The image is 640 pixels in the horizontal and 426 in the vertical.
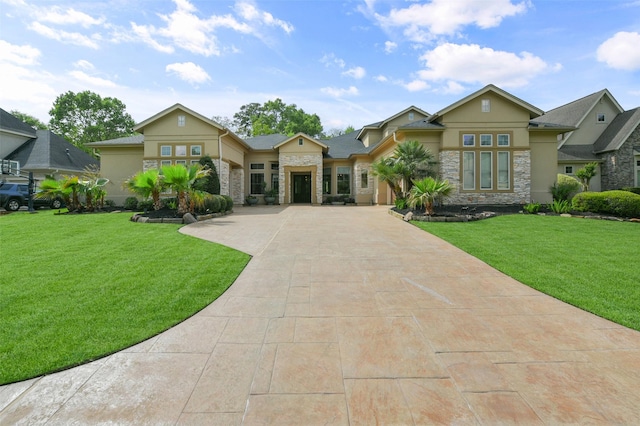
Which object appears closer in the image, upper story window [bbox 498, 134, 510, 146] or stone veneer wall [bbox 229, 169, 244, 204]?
upper story window [bbox 498, 134, 510, 146]

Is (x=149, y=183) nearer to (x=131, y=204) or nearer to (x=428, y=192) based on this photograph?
(x=131, y=204)

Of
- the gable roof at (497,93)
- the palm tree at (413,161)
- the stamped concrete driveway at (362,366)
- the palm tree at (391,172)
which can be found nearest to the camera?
the stamped concrete driveway at (362,366)

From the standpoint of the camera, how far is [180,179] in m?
12.1

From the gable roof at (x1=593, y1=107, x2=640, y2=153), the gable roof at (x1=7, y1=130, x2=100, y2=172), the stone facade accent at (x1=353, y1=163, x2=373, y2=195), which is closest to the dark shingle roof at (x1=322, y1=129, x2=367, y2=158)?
the stone facade accent at (x1=353, y1=163, x2=373, y2=195)

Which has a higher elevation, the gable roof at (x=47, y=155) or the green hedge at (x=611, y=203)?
the gable roof at (x=47, y=155)

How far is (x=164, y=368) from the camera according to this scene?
2768 mm

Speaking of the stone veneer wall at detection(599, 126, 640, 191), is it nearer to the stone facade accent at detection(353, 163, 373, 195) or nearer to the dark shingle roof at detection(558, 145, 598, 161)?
the dark shingle roof at detection(558, 145, 598, 161)

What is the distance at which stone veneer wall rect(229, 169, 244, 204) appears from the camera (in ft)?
74.7

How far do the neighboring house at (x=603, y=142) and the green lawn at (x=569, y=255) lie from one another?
1314 centimetres

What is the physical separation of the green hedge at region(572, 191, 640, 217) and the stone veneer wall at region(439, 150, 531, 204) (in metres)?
2.93

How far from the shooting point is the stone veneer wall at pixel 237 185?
2278cm

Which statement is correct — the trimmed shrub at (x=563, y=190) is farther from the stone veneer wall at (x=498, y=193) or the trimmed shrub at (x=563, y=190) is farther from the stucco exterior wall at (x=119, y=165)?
the stucco exterior wall at (x=119, y=165)

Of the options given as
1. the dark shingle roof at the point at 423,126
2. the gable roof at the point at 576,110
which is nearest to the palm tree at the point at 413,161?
the dark shingle roof at the point at 423,126

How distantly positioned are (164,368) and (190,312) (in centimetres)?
114
